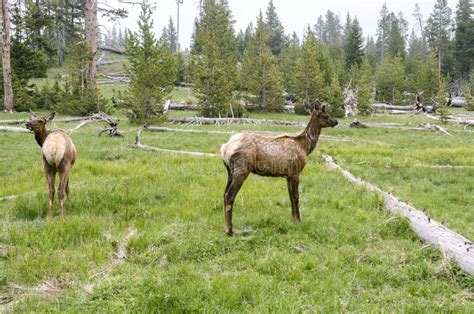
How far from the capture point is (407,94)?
47.2m

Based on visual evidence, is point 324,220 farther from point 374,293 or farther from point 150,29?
point 150,29

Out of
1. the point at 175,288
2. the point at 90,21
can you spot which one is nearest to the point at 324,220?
the point at 175,288

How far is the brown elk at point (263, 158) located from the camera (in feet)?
23.8

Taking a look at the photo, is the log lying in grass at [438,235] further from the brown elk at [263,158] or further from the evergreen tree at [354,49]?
the evergreen tree at [354,49]

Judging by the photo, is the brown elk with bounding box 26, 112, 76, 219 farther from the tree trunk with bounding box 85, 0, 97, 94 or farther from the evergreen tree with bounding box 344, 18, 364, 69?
the evergreen tree with bounding box 344, 18, 364, 69

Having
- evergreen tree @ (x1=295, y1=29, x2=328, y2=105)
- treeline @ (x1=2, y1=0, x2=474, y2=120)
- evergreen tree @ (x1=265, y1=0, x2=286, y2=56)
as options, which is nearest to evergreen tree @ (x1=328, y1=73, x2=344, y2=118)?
treeline @ (x1=2, y1=0, x2=474, y2=120)

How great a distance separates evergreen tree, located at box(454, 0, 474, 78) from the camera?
2261 inches

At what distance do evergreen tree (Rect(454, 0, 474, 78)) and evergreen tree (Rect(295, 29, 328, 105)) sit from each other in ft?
112

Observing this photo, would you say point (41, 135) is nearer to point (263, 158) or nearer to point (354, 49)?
point (263, 158)

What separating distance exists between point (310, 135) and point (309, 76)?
27408mm

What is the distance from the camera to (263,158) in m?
7.52

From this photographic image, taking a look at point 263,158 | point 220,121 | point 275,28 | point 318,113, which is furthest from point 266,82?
point 275,28

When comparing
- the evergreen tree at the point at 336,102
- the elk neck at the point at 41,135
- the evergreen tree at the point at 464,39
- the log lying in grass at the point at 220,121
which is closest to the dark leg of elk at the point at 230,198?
the elk neck at the point at 41,135

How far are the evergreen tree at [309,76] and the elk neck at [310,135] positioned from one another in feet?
85.3
